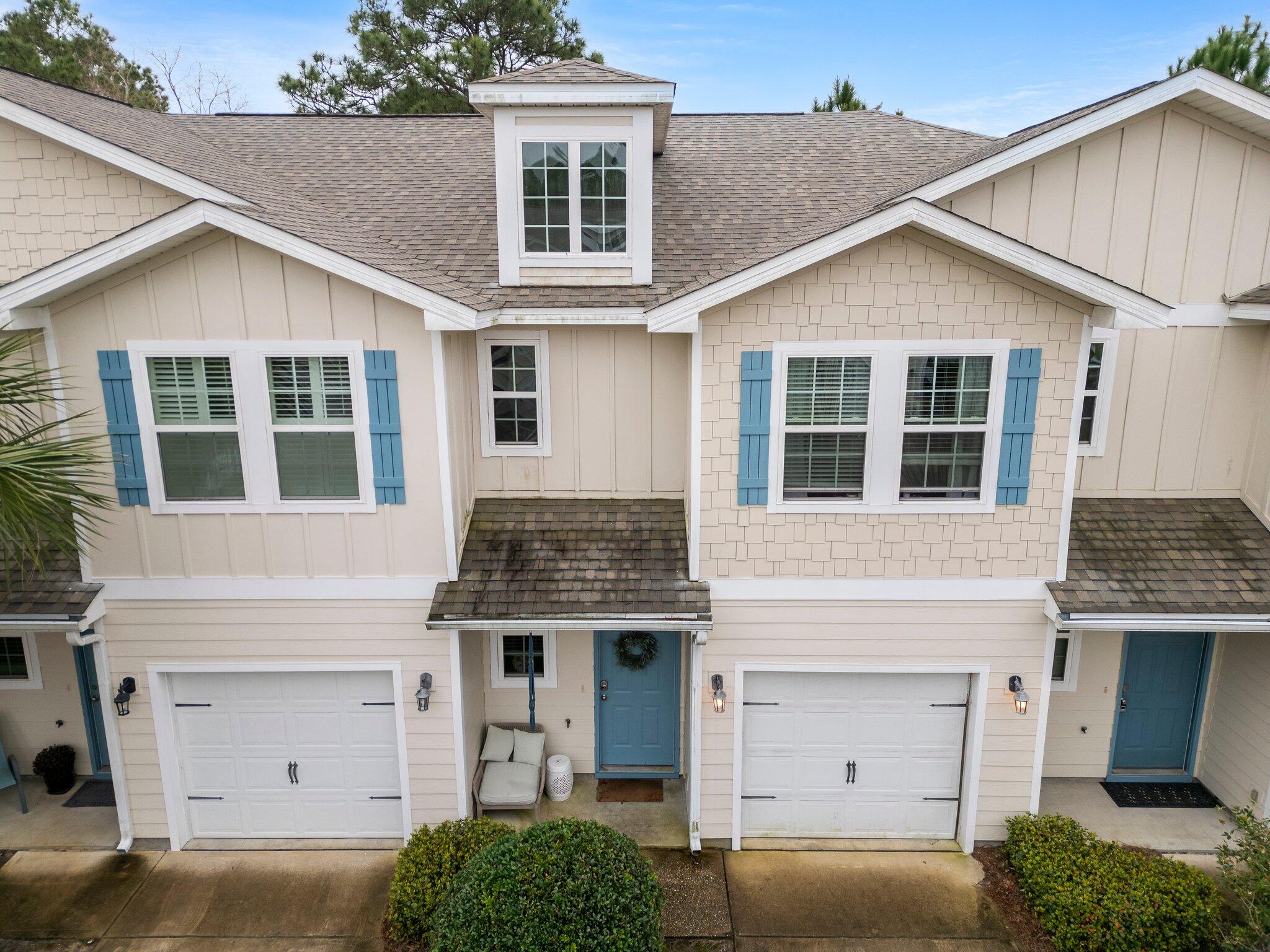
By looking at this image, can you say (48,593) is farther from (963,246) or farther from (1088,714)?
(1088,714)

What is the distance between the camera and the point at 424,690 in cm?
786

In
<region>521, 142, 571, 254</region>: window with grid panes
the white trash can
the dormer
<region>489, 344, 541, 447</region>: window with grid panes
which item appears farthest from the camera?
the white trash can

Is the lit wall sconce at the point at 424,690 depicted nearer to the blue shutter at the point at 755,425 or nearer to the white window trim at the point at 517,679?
the white window trim at the point at 517,679

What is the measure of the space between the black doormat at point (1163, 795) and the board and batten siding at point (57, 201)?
42.7ft

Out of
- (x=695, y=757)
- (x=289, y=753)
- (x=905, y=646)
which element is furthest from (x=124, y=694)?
(x=905, y=646)

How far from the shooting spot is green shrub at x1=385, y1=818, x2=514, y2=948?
6.91 meters

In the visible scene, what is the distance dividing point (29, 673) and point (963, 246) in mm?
11845

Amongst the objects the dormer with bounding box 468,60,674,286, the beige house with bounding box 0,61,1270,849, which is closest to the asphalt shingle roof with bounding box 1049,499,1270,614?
the beige house with bounding box 0,61,1270,849

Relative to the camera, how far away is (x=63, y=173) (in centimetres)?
786

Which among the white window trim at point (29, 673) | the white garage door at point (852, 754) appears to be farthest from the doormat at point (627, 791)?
the white window trim at point (29, 673)

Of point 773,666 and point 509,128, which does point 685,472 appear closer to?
point 773,666

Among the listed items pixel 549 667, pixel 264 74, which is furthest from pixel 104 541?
pixel 264 74

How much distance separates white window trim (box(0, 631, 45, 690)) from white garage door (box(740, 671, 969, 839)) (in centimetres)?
873

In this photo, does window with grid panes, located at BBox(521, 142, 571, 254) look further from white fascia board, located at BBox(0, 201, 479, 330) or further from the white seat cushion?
the white seat cushion
